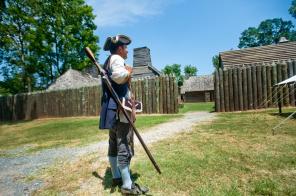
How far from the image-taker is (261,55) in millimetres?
25250

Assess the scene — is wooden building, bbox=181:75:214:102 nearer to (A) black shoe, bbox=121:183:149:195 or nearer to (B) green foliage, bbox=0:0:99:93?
(B) green foliage, bbox=0:0:99:93

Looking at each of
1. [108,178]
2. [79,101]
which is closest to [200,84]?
[79,101]

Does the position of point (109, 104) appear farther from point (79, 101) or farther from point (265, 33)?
point (265, 33)

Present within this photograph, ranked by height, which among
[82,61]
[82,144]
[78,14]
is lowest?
[82,144]

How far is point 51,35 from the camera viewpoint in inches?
1235

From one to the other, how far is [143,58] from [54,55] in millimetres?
10301

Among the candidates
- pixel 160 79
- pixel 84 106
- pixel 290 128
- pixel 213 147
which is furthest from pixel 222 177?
pixel 84 106

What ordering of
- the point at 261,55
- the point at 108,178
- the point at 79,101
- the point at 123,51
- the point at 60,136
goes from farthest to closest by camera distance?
the point at 261,55 → the point at 79,101 → the point at 60,136 → the point at 108,178 → the point at 123,51

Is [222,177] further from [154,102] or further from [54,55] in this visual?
[54,55]

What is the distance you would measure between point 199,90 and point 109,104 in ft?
150

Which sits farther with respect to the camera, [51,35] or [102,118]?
[51,35]

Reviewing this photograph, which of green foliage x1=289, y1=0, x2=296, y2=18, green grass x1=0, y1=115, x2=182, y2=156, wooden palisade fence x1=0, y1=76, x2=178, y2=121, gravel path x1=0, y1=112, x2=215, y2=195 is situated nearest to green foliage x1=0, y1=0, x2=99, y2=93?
wooden palisade fence x1=0, y1=76, x2=178, y2=121

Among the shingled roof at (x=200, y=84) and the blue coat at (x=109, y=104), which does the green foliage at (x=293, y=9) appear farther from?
the blue coat at (x=109, y=104)

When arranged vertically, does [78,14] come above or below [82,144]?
above
